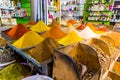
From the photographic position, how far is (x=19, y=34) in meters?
1.52

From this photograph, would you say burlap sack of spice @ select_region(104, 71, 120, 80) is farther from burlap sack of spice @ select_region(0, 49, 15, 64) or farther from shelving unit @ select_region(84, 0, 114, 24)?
shelving unit @ select_region(84, 0, 114, 24)

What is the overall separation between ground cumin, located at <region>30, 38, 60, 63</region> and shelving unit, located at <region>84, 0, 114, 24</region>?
435 cm

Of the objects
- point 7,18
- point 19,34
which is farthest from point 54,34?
point 7,18

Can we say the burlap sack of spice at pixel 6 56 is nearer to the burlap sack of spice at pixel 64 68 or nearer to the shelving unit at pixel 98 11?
the burlap sack of spice at pixel 64 68

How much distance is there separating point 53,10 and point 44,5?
1.17 metres

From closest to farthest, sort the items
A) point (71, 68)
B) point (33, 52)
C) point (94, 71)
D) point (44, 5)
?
1. point (71, 68)
2. point (94, 71)
3. point (33, 52)
4. point (44, 5)

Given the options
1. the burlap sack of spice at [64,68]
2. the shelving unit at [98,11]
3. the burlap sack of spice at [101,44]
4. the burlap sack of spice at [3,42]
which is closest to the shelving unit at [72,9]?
the shelving unit at [98,11]

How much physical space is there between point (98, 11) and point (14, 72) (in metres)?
4.63

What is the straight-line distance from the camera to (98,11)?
5129mm

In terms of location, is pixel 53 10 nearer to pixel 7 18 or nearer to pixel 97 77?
pixel 7 18

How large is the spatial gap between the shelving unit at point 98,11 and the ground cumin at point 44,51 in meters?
4.35

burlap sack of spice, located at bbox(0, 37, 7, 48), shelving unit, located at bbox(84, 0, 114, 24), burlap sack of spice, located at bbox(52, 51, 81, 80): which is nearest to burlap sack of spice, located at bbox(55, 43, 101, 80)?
burlap sack of spice, located at bbox(52, 51, 81, 80)

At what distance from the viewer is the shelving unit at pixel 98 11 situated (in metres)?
4.86

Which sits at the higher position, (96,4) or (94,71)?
(96,4)
